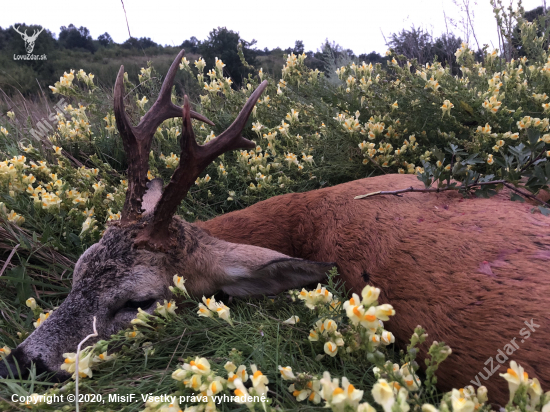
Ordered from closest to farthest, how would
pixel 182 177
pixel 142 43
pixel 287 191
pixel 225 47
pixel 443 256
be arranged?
pixel 443 256 → pixel 182 177 → pixel 287 191 → pixel 225 47 → pixel 142 43

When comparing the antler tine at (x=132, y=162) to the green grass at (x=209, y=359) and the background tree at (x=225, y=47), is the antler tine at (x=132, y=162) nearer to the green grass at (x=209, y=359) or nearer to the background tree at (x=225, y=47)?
the green grass at (x=209, y=359)

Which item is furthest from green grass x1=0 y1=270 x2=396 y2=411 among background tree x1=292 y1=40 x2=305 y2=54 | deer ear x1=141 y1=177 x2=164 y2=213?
background tree x1=292 y1=40 x2=305 y2=54

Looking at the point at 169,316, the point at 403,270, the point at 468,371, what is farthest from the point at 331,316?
the point at 169,316

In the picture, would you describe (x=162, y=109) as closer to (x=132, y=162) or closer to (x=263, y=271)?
(x=132, y=162)

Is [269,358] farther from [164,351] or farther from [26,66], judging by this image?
[26,66]

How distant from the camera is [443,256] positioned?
5.85 feet

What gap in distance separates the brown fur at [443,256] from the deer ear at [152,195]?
492 millimetres

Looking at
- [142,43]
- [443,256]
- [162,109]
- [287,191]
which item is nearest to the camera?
[443,256]

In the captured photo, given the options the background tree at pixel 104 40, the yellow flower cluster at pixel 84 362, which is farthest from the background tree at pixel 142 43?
the yellow flower cluster at pixel 84 362

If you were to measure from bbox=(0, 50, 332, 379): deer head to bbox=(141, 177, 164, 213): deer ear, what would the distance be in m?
0.40

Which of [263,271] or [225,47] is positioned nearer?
[263,271]

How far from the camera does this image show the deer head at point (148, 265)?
1862mm

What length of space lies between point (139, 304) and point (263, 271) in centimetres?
72

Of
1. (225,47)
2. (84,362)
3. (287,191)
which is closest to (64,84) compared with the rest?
(287,191)
